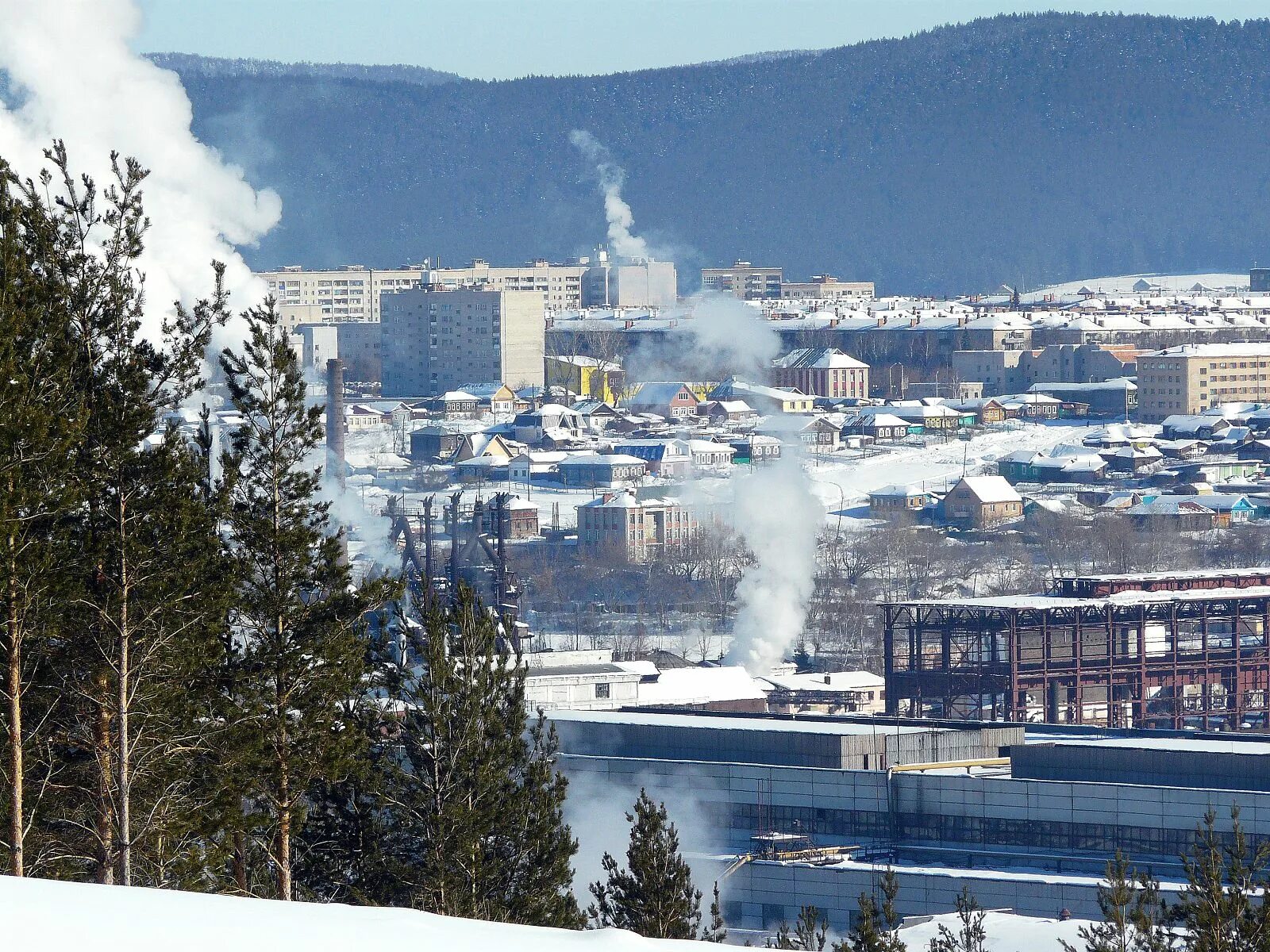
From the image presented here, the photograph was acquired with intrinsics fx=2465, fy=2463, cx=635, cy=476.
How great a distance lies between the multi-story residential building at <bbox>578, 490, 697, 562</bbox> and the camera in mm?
56312

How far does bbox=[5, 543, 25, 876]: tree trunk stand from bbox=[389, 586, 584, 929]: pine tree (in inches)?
119

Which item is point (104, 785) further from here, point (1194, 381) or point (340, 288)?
point (340, 288)

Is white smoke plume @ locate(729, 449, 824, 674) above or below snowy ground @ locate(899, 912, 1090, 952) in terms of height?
above

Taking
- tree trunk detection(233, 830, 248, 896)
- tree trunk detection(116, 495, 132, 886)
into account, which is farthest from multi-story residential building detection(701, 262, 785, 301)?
tree trunk detection(116, 495, 132, 886)

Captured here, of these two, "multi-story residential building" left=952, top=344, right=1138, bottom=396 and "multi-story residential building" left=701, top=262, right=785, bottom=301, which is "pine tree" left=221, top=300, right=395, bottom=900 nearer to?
"multi-story residential building" left=952, top=344, right=1138, bottom=396

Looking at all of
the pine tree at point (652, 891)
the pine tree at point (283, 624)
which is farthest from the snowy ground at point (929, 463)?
the pine tree at point (283, 624)

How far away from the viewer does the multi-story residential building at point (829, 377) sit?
9131cm

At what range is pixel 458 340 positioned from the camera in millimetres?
95312

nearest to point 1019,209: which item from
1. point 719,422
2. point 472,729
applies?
point 719,422

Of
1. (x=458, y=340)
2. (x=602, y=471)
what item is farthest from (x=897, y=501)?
(x=458, y=340)

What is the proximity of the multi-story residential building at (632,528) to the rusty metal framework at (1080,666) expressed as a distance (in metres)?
17.0

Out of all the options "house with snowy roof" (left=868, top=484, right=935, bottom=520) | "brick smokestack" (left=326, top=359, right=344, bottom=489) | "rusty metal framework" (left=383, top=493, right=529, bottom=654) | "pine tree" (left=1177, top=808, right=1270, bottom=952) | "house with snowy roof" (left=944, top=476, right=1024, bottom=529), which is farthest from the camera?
"house with snowy roof" (left=868, top=484, right=935, bottom=520)

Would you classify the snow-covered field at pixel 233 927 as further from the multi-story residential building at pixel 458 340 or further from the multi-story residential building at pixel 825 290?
the multi-story residential building at pixel 825 290

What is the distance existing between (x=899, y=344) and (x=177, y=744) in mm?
89644
